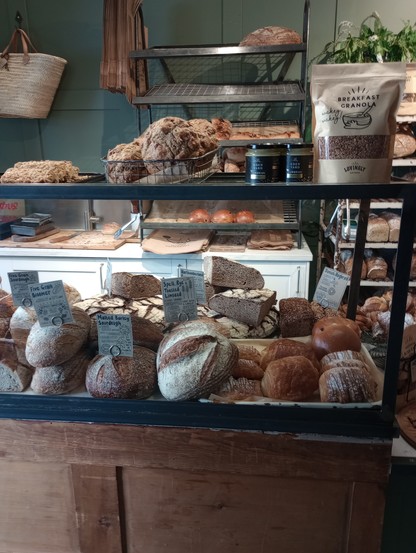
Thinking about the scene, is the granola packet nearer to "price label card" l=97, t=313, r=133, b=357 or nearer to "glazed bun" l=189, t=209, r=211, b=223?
"price label card" l=97, t=313, r=133, b=357

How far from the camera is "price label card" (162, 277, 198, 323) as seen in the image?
1.21 meters

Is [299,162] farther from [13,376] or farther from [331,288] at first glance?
[13,376]

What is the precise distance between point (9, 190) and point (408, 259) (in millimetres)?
900

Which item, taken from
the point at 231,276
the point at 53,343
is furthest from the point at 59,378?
the point at 231,276

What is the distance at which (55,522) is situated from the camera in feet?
3.98

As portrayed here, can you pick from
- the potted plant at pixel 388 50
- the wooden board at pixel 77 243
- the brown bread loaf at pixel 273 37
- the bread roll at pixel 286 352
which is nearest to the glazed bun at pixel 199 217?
the wooden board at pixel 77 243

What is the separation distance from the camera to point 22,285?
1.32 meters

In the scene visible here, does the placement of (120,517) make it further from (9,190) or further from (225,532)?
(9,190)

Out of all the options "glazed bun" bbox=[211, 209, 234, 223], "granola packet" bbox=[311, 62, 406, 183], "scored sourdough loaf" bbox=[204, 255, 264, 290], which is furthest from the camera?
"glazed bun" bbox=[211, 209, 234, 223]

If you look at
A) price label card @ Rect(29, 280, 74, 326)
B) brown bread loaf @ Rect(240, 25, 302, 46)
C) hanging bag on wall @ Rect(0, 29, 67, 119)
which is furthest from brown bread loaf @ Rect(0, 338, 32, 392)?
hanging bag on wall @ Rect(0, 29, 67, 119)

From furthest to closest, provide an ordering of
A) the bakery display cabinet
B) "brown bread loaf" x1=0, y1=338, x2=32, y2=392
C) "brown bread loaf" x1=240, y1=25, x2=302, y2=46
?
"brown bread loaf" x1=240, y1=25, x2=302, y2=46, "brown bread loaf" x1=0, y1=338, x2=32, y2=392, the bakery display cabinet

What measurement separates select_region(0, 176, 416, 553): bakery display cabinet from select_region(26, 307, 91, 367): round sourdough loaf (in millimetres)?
103

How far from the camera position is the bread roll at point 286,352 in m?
1.23

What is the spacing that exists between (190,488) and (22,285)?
73 centimetres
